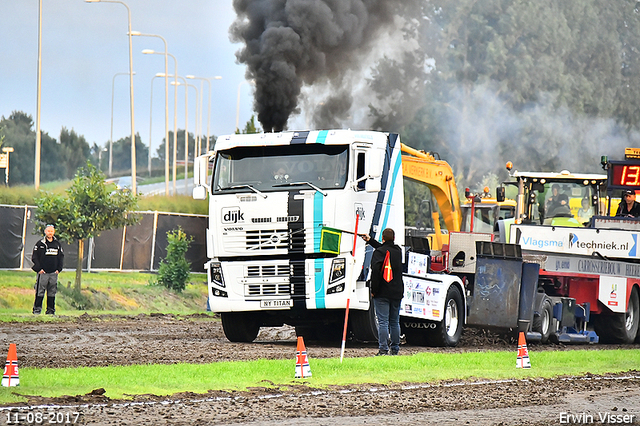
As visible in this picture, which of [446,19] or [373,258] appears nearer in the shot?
[373,258]

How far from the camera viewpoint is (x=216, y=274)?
16688 mm

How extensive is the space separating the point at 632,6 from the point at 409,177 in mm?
41044

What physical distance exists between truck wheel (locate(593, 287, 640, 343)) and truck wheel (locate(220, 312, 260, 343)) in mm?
7464

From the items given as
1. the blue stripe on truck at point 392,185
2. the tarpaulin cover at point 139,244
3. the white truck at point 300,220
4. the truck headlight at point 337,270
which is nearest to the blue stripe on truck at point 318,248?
the white truck at point 300,220

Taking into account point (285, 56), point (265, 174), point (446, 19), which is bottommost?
point (265, 174)

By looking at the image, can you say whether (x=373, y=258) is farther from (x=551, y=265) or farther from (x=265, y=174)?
(x=551, y=265)

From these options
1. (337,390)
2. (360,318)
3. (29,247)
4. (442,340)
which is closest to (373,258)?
(360,318)

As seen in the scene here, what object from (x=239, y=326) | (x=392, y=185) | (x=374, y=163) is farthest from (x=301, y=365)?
(x=239, y=326)

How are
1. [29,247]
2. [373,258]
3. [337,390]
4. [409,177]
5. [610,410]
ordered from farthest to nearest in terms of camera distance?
[29,247] → [409,177] → [373,258] → [337,390] → [610,410]

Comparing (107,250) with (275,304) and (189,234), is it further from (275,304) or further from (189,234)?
(275,304)

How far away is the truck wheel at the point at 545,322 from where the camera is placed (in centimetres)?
1881

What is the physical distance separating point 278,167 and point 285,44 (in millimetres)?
6493

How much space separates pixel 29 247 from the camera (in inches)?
1181

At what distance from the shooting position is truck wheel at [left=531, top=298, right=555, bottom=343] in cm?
1881
